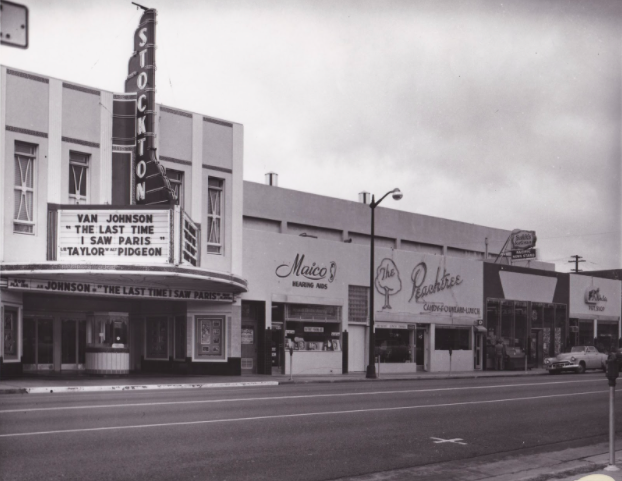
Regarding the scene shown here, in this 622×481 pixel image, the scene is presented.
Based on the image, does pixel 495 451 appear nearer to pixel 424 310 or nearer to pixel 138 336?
pixel 138 336

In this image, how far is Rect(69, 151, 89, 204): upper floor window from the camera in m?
24.2

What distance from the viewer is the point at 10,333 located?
22984 mm

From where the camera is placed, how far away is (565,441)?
1170 cm

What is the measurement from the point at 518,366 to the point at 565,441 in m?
27.8

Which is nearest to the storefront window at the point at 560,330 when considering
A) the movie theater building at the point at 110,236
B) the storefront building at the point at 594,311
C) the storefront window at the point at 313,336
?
the storefront building at the point at 594,311

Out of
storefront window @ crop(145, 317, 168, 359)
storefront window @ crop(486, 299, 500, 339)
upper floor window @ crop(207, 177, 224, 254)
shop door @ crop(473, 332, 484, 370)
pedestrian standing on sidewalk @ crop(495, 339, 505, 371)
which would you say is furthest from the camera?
storefront window @ crop(486, 299, 500, 339)

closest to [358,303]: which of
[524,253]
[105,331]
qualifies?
[105,331]

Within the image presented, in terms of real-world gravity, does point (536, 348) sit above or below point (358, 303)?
below

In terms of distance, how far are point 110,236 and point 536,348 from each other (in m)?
28.1

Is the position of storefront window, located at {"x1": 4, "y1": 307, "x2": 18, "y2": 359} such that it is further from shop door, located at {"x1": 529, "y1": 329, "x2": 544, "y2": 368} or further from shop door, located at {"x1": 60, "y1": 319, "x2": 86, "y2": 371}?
shop door, located at {"x1": 529, "y1": 329, "x2": 544, "y2": 368}

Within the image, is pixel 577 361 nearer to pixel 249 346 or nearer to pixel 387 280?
pixel 387 280

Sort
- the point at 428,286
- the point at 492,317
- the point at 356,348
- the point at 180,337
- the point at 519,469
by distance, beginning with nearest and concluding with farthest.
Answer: the point at 519,469 → the point at 180,337 → the point at 356,348 → the point at 428,286 → the point at 492,317

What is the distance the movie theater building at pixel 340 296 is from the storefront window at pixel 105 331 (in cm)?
501

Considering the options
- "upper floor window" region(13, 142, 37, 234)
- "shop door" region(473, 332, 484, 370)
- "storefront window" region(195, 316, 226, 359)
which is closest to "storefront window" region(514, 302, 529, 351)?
"shop door" region(473, 332, 484, 370)
